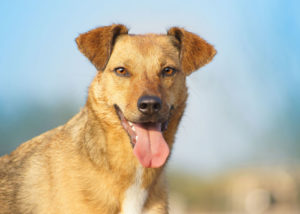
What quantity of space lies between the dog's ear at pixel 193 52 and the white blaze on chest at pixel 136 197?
1.35 metres

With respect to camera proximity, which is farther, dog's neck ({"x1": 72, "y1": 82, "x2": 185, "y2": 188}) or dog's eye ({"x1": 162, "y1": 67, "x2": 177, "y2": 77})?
dog's eye ({"x1": 162, "y1": 67, "x2": 177, "y2": 77})

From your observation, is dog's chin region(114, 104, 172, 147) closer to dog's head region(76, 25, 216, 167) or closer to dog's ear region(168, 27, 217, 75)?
dog's head region(76, 25, 216, 167)

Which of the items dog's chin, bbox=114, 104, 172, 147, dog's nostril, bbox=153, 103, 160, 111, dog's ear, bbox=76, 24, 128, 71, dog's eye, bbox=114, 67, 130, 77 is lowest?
dog's chin, bbox=114, 104, 172, 147

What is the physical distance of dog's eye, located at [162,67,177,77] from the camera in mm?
5346

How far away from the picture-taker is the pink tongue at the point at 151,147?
499 centimetres

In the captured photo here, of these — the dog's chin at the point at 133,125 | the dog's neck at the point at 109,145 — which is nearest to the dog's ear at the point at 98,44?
the dog's neck at the point at 109,145

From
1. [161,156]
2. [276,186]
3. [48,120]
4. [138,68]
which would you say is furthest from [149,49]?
[48,120]

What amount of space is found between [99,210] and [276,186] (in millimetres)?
20047

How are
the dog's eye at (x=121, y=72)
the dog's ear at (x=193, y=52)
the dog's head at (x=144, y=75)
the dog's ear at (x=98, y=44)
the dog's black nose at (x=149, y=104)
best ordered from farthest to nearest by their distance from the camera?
the dog's ear at (x=193, y=52)
the dog's ear at (x=98, y=44)
the dog's eye at (x=121, y=72)
the dog's head at (x=144, y=75)
the dog's black nose at (x=149, y=104)

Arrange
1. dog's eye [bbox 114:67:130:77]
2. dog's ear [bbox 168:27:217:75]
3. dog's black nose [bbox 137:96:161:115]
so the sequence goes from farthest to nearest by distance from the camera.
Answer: dog's ear [bbox 168:27:217:75], dog's eye [bbox 114:67:130:77], dog's black nose [bbox 137:96:161:115]

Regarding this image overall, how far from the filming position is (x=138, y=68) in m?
5.23

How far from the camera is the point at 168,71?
5.38 meters

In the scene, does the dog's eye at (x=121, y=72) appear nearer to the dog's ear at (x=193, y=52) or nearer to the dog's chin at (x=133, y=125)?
the dog's chin at (x=133, y=125)

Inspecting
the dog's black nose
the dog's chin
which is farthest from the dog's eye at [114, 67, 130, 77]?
the dog's black nose
